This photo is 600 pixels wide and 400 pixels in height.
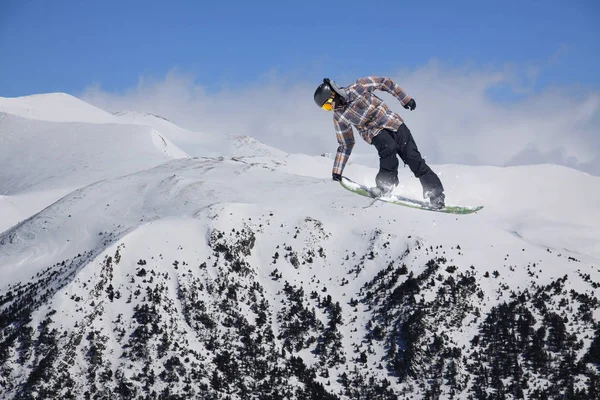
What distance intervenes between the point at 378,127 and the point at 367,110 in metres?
0.68

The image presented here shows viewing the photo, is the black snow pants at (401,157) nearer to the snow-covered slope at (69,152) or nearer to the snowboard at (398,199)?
the snowboard at (398,199)

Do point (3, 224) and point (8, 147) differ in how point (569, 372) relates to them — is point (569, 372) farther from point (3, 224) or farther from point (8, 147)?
point (8, 147)

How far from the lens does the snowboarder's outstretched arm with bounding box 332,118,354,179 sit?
1695 centimetres

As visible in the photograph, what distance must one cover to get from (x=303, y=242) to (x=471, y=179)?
16.7 meters

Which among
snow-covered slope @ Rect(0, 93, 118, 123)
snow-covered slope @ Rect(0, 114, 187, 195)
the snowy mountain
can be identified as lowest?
the snowy mountain

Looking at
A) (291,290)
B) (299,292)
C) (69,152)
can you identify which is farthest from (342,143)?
(69,152)

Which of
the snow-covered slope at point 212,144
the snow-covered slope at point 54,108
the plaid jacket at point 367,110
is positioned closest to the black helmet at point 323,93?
the plaid jacket at point 367,110

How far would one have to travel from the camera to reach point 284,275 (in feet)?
173

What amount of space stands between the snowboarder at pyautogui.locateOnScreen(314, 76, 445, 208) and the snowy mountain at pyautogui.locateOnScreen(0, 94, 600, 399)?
74.0 ft

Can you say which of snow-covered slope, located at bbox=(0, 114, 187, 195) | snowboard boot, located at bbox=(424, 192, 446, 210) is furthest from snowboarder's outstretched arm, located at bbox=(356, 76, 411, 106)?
snow-covered slope, located at bbox=(0, 114, 187, 195)

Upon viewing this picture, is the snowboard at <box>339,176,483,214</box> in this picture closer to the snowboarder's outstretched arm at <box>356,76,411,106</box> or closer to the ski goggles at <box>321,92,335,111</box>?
the ski goggles at <box>321,92,335,111</box>

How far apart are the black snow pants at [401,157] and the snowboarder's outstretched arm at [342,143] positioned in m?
0.73

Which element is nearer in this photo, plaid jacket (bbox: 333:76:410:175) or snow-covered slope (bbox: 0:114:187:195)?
plaid jacket (bbox: 333:76:410:175)

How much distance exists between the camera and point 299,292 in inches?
2025
